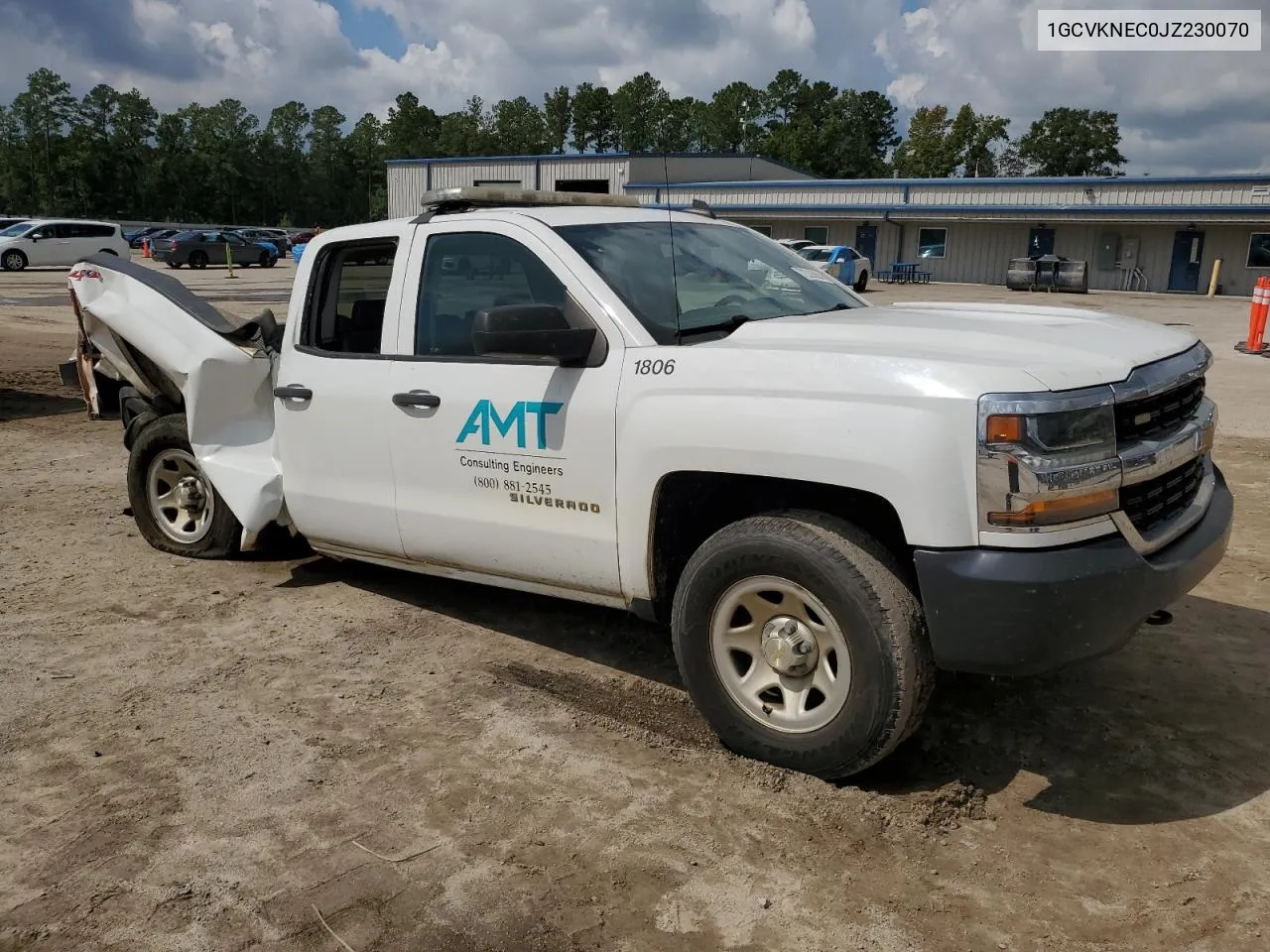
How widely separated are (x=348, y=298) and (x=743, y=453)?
2389mm

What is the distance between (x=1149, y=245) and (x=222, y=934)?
146ft

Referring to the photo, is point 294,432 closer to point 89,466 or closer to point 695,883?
point 695,883

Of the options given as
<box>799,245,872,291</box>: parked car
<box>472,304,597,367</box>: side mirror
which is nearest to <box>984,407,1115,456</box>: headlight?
<box>472,304,597,367</box>: side mirror

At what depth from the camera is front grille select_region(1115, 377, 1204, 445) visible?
3.13m

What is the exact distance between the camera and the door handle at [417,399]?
4.25 meters

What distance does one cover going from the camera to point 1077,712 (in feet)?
13.1

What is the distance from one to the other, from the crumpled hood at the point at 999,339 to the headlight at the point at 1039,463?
0.31 feet

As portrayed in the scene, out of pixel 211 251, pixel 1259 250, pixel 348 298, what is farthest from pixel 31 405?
pixel 1259 250

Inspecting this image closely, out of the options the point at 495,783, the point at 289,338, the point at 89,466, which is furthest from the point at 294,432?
the point at 89,466

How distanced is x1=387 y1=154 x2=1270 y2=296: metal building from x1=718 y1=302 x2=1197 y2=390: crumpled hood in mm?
35788

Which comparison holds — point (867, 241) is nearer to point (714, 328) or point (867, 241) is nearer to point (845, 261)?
point (845, 261)

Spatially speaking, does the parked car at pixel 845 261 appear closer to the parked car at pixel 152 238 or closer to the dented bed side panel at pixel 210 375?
the dented bed side panel at pixel 210 375

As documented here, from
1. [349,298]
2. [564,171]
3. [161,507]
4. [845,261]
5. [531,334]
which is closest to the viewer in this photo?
[531,334]

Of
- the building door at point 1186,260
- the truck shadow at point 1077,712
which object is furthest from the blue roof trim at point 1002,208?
the truck shadow at point 1077,712
